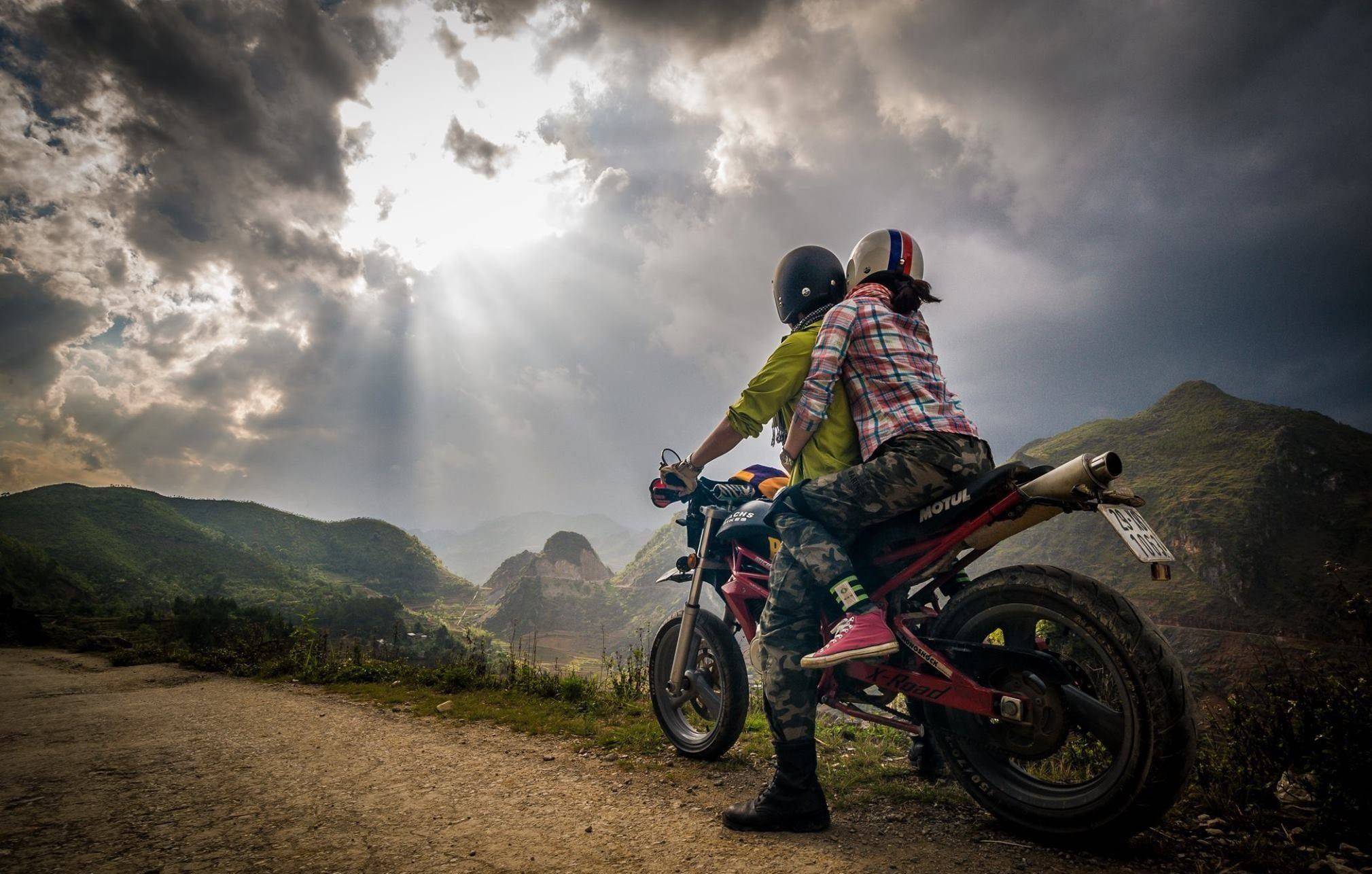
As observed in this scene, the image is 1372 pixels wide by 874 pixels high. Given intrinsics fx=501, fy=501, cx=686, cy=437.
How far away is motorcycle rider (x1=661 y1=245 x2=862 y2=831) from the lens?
2.49 metres

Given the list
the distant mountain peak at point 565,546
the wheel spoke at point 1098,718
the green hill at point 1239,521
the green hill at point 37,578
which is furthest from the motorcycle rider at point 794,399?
the distant mountain peak at point 565,546

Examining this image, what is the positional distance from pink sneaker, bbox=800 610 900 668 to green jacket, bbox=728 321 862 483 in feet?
2.86

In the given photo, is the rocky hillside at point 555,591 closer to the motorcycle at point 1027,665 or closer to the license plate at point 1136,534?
the motorcycle at point 1027,665

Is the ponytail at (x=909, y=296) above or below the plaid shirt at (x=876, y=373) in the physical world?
above

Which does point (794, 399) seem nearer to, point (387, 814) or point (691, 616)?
point (691, 616)

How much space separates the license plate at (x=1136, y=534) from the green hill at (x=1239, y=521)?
7576 centimetres

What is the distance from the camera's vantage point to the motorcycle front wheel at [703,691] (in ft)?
11.6

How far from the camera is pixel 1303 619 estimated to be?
6619 cm

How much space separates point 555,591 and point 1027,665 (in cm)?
13228

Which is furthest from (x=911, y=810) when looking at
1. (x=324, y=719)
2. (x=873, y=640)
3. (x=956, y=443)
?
(x=324, y=719)

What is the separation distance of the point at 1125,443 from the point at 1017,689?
124 meters

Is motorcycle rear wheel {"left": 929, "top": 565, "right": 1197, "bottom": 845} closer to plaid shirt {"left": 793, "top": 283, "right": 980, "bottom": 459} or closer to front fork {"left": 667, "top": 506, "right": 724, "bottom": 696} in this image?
plaid shirt {"left": 793, "top": 283, "right": 980, "bottom": 459}

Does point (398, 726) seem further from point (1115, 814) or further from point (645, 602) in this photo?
point (645, 602)

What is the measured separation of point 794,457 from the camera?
3.15 meters
